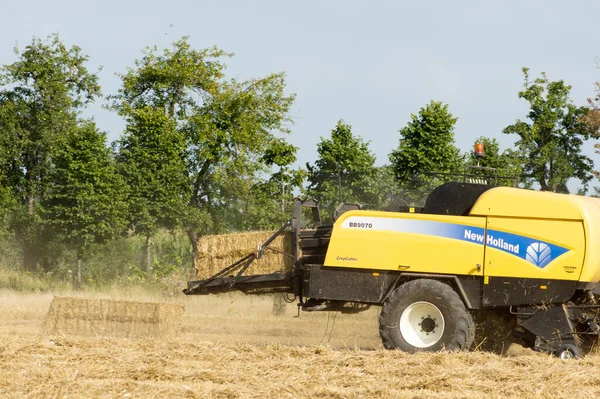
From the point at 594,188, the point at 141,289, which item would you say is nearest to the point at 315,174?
the point at 141,289

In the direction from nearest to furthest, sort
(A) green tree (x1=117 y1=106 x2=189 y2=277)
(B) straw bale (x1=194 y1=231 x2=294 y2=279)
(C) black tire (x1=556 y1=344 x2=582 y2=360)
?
(C) black tire (x1=556 y1=344 x2=582 y2=360) < (B) straw bale (x1=194 y1=231 x2=294 y2=279) < (A) green tree (x1=117 y1=106 x2=189 y2=277)

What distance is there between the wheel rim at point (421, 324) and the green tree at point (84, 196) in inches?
782

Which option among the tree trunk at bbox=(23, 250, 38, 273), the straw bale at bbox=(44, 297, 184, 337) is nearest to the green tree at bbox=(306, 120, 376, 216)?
the tree trunk at bbox=(23, 250, 38, 273)

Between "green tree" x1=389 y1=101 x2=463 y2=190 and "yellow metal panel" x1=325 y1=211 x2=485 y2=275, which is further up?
"green tree" x1=389 y1=101 x2=463 y2=190

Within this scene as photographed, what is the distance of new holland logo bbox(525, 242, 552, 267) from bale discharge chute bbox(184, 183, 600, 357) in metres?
0.01

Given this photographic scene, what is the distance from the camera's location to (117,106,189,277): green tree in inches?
1300

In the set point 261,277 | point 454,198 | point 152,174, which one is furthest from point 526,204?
point 152,174

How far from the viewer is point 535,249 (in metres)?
12.3

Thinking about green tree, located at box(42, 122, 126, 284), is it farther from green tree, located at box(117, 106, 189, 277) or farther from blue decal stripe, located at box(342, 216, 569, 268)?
blue decal stripe, located at box(342, 216, 569, 268)

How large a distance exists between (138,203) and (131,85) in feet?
25.3

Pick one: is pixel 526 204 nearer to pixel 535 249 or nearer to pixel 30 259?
pixel 535 249

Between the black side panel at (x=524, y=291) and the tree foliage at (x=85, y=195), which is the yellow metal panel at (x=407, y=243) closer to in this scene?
the black side panel at (x=524, y=291)

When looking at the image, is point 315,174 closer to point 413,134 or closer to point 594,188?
point 413,134

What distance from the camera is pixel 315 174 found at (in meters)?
31.4
